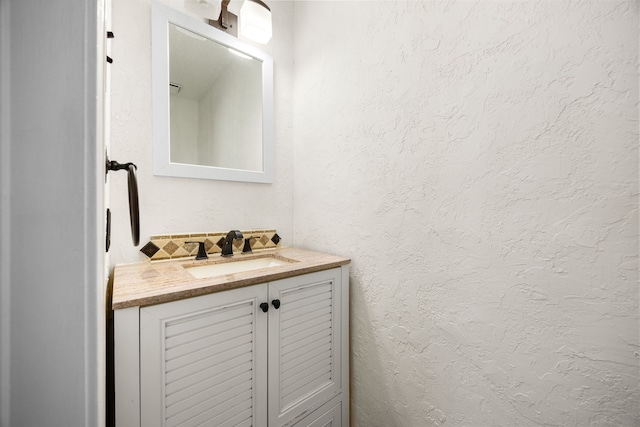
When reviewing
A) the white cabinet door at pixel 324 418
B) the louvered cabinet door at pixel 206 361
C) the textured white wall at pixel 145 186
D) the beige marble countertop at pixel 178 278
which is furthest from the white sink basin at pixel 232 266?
the white cabinet door at pixel 324 418

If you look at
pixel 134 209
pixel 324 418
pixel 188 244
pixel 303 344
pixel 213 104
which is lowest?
pixel 324 418

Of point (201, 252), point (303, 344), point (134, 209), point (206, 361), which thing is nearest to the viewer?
point (134, 209)

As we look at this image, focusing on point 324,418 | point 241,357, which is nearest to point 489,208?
point 241,357

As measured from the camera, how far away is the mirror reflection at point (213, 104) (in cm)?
121

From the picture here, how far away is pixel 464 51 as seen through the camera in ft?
2.79

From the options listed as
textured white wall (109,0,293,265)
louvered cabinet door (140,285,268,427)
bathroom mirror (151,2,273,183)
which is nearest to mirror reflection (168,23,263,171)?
bathroom mirror (151,2,273,183)

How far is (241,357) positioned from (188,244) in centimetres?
61

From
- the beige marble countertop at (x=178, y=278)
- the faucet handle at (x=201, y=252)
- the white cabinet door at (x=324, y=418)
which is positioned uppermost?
the faucet handle at (x=201, y=252)

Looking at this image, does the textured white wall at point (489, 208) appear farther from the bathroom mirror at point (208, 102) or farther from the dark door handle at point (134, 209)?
the dark door handle at point (134, 209)

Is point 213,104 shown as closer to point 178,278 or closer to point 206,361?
point 178,278

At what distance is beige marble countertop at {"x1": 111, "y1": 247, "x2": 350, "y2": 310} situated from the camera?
706 millimetres

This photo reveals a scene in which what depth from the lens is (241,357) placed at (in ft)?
2.84

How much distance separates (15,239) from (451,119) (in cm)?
104

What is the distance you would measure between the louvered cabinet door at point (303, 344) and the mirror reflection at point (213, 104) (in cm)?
76
